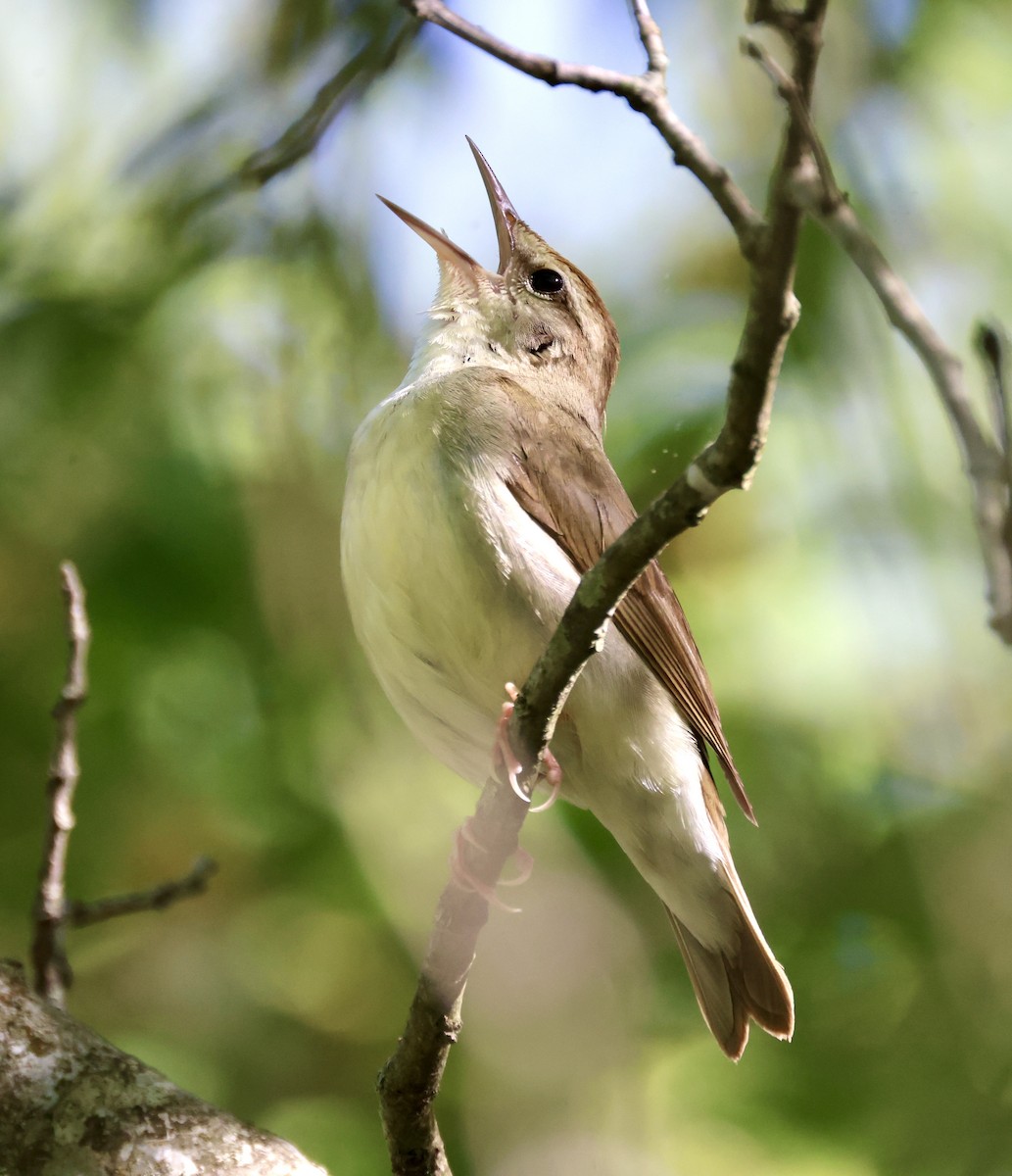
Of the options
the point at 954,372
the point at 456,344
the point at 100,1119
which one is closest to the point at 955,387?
the point at 954,372

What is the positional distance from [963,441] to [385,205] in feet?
10.1

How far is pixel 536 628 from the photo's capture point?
3180mm

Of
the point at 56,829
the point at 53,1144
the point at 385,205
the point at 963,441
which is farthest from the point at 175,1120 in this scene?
the point at 385,205

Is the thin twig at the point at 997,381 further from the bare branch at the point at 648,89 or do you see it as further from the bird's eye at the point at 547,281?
the bird's eye at the point at 547,281

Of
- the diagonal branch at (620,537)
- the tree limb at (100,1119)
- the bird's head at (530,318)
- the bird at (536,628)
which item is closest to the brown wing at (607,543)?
the bird at (536,628)

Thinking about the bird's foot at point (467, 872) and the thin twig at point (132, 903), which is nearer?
the bird's foot at point (467, 872)

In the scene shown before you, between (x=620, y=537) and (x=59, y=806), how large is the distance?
1989mm

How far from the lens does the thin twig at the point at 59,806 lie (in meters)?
3.51

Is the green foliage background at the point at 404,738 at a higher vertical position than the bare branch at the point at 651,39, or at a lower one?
lower

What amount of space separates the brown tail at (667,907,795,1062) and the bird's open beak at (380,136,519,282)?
213cm

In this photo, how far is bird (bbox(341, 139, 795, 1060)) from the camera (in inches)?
125

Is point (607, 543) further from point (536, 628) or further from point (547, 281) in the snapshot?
point (547, 281)

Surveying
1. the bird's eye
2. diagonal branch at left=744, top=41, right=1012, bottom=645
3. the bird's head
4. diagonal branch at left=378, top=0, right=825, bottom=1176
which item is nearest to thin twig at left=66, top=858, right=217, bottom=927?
diagonal branch at left=378, top=0, right=825, bottom=1176

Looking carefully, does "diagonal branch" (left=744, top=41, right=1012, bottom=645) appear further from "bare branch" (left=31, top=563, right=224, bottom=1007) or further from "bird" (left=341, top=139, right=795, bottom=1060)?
"bare branch" (left=31, top=563, right=224, bottom=1007)
